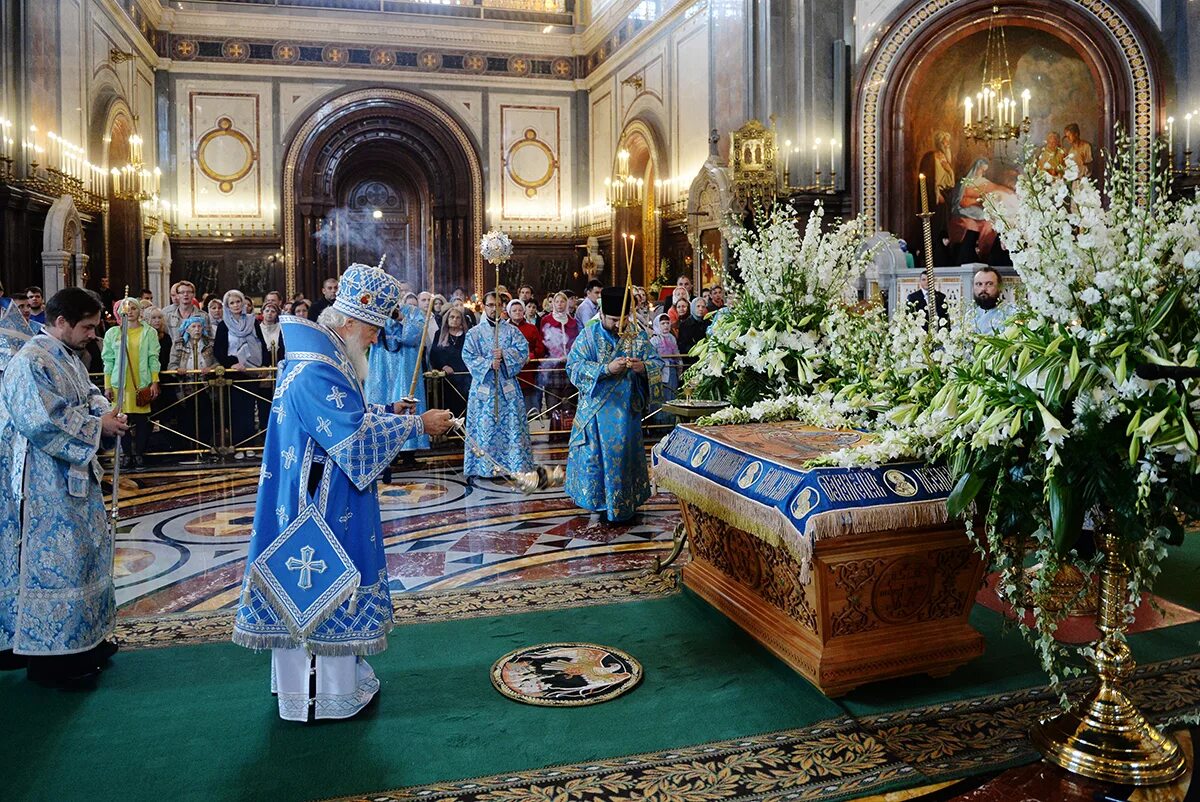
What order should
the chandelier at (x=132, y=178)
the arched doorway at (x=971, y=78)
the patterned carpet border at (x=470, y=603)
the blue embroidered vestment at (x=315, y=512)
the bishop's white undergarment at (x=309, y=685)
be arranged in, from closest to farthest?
the blue embroidered vestment at (x=315, y=512) → the bishop's white undergarment at (x=309, y=685) → the patterned carpet border at (x=470, y=603) → the arched doorway at (x=971, y=78) → the chandelier at (x=132, y=178)

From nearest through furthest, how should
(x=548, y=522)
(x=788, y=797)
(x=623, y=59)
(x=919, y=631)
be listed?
1. (x=788, y=797)
2. (x=919, y=631)
3. (x=548, y=522)
4. (x=623, y=59)

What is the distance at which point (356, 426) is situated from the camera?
347 centimetres

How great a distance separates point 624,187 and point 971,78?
20.7ft

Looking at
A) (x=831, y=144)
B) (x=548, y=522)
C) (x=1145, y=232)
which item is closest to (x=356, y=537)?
(x=1145, y=232)

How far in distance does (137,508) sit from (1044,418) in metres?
6.60

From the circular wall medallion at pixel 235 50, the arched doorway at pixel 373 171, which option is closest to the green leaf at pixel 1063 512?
the arched doorway at pixel 373 171

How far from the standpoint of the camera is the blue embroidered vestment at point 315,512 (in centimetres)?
347

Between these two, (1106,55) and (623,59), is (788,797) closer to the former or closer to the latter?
(1106,55)

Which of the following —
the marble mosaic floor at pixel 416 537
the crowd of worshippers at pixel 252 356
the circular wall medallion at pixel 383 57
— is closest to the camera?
the marble mosaic floor at pixel 416 537

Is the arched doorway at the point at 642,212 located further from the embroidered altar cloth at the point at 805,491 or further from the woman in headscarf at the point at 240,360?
the embroidered altar cloth at the point at 805,491

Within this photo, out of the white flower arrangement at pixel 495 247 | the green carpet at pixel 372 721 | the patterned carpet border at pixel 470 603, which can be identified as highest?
the white flower arrangement at pixel 495 247

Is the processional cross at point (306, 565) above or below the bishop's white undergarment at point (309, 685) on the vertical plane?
above

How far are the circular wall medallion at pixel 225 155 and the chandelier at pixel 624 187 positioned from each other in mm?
7240

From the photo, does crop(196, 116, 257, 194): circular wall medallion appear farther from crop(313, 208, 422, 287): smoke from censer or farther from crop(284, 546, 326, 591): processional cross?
crop(284, 546, 326, 591): processional cross
